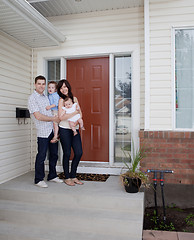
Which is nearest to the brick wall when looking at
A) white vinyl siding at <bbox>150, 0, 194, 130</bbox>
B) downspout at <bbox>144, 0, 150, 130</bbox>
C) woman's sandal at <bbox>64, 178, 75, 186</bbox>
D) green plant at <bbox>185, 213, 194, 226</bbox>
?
white vinyl siding at <bbox>150, 0, 194, 130</bbox>

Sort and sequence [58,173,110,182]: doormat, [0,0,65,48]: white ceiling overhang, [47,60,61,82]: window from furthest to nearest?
1. [47,60,61,82]: window
2. [58,173,110,182]: doormat
3. [0,0,65,48]: white ceiling overhang

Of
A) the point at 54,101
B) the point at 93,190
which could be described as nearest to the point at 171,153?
the point at 93,190

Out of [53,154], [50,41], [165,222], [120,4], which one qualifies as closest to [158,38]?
[120,4]

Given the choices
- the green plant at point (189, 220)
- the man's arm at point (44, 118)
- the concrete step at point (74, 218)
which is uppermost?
the man's arm at point (44, 118)

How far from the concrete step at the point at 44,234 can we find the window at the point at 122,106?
163cm

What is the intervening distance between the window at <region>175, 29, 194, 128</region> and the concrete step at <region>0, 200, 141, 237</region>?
159 centimetres

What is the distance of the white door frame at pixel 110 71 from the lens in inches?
146

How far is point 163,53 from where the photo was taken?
3.35 m

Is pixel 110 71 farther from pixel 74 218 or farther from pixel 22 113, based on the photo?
pixel 74 218

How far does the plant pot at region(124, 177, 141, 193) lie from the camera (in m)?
2.84

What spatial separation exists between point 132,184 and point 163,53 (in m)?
1.94

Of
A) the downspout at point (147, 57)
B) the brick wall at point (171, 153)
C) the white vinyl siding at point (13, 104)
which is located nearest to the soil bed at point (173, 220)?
the brick wall at point (171, 153)

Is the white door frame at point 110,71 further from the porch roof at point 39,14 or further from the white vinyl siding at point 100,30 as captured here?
the porch roof at point 39,14

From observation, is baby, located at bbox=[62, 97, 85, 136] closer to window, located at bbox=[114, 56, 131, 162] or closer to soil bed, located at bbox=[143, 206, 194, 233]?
window, located at bbox=[114, 56, 131, 162]
